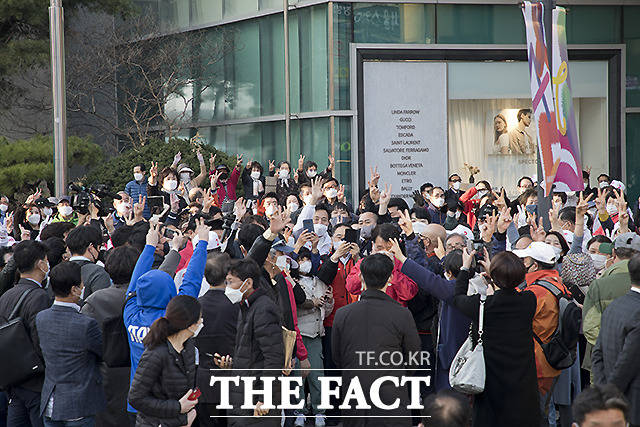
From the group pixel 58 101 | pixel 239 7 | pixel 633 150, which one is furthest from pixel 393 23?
pixel 58 101

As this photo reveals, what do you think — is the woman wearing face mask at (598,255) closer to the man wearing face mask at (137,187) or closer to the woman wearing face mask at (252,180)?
the man wearing face mask at (137,187)

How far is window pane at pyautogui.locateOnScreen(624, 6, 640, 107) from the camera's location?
23.5 metres

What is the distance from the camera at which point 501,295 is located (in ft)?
21.0

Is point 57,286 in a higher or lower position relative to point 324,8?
lower

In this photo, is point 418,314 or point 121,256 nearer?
point 121,256

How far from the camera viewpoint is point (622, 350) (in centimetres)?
597

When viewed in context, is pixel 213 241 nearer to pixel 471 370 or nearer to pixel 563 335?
pixel 471 370

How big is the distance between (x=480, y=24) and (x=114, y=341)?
1803cm

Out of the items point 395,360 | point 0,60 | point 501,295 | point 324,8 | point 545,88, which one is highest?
point 324,8

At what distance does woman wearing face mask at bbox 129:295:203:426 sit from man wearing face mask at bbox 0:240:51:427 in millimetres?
1475

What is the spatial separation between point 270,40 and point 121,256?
16920 mm

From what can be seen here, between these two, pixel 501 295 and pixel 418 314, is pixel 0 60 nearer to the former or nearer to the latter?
pixel 418 314

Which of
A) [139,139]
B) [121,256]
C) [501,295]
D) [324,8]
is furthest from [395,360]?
[139,139]

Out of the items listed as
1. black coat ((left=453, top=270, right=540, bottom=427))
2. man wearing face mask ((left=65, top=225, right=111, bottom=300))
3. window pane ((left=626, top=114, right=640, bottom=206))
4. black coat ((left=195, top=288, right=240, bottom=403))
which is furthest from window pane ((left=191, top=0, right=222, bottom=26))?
black coat ((left=453, top=270, right=540, bottom=427))
